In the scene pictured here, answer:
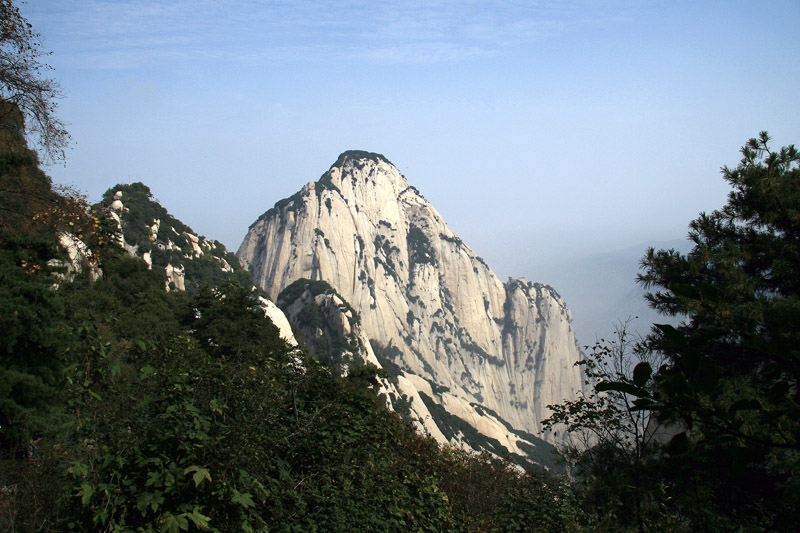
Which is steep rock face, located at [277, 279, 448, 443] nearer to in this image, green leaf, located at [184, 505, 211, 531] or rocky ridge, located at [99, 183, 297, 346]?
rocky ridge, located at [99, 183, 297, 346]

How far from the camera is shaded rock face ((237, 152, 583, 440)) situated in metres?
104

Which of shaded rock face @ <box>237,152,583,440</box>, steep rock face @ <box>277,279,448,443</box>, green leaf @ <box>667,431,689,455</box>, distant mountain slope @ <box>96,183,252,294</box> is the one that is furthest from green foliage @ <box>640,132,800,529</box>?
shaded rock face @ <box>237,152,583,440</box>

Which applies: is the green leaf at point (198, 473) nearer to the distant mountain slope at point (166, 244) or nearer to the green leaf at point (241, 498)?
the green leaf at point (241, 498)

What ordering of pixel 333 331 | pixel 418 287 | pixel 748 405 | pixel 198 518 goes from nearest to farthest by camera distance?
pixel 748 405 → pixel 198 518 → pixel 333 331 → pixel 418 287

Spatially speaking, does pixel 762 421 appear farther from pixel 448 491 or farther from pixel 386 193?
pixel 386 193

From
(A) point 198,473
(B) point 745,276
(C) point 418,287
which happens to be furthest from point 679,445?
(C) point 418,287

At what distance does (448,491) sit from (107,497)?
7758 mm

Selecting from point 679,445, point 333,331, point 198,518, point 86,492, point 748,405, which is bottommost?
point 198,518

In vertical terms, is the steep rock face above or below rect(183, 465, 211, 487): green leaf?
above

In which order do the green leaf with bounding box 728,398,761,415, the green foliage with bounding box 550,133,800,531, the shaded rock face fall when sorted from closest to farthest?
the green leaf with bounding box 728,398,761,415
the green foliage with bounding box 550,133,800,531
the shaded rock face

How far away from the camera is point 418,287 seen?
119 meters

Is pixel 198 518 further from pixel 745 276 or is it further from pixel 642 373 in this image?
pixel 745 276

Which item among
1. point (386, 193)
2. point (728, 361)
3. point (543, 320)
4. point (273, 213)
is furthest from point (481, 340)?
point (728, 361)

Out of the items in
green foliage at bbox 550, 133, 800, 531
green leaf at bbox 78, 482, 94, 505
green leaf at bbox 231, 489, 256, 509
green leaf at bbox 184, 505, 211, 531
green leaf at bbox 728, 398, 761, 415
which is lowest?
green leaf at bbox 184, 505, 211, 531
